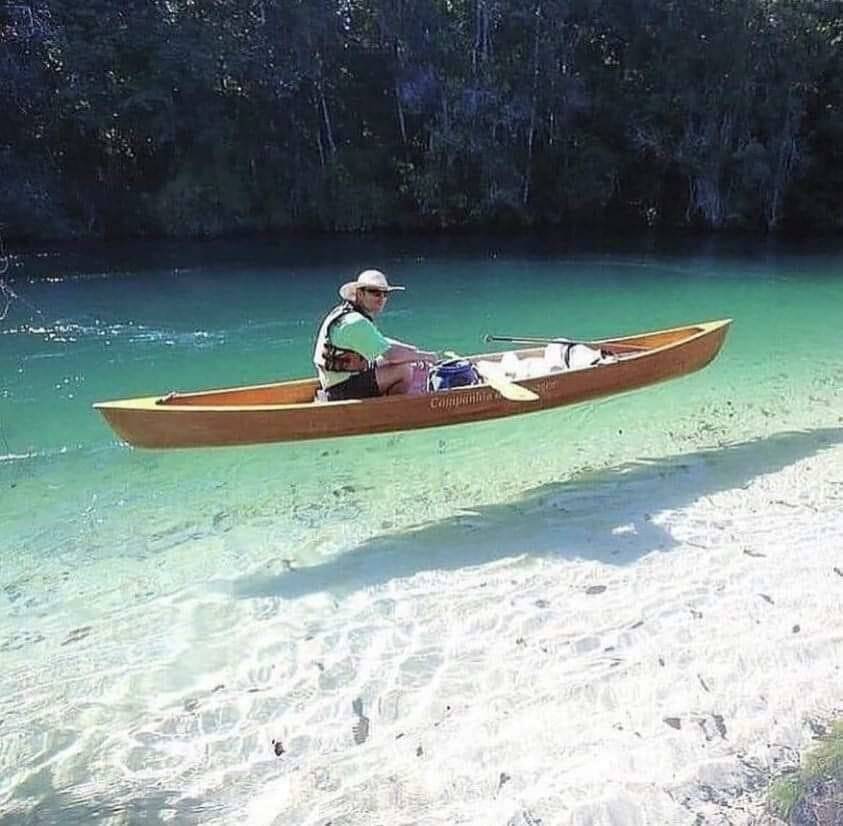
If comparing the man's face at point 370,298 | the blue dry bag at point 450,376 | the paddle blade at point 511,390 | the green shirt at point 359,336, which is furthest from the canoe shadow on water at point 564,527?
the man's face at point 370,298

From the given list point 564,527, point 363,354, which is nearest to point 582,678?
point 564,527

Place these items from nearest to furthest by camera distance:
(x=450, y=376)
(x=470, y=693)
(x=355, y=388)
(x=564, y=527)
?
(x=470, y=693)
(x=564, y=527)
(x=355, y=388)
(x=450, y=376)

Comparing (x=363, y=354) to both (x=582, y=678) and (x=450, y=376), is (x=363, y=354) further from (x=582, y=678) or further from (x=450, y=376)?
(x=582, y=678)

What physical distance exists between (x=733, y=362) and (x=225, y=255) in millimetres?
14969

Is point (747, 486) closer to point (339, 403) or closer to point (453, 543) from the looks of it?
point (453, 543)

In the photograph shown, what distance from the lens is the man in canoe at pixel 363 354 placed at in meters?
6.04

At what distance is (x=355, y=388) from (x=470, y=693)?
9.69 feet

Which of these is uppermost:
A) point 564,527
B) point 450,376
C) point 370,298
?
point 370,298

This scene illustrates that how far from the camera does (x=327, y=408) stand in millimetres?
6281

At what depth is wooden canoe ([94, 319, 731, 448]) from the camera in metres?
6.04

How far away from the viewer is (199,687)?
167 inches

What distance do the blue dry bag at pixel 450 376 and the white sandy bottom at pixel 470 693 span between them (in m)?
1.59

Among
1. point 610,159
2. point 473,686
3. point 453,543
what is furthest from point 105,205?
point 473,686

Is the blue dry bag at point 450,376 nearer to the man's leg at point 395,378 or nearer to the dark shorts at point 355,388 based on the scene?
the man's leg at point 395,378
